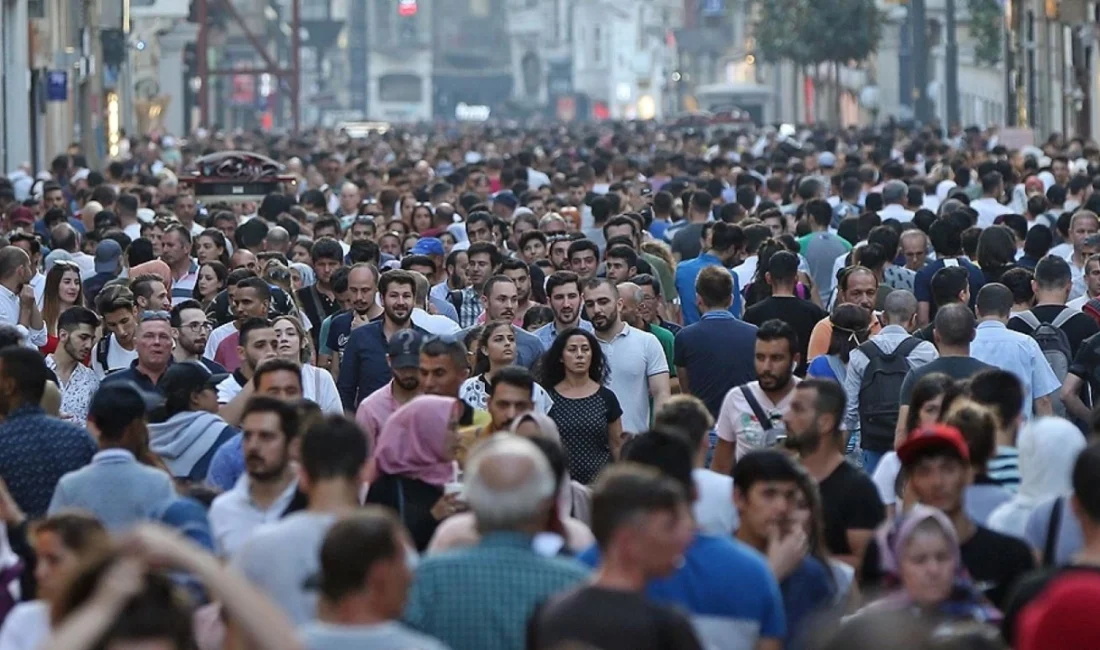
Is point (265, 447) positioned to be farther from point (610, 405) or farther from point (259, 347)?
point (259, 347)

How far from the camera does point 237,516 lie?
7.96 metres

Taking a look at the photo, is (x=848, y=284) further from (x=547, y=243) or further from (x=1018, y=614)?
(x=1018, y=614)

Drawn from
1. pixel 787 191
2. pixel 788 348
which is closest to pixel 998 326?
pixel 788 348

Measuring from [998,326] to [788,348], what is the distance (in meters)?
1.61

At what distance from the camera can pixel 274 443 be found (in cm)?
820

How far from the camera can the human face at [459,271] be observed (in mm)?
16406

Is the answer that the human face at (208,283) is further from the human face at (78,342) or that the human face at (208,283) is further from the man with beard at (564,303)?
the human face at (78,342)

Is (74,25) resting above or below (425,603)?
above

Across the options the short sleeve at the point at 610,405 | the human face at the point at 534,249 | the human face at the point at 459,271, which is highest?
the human face at the point at 534,249

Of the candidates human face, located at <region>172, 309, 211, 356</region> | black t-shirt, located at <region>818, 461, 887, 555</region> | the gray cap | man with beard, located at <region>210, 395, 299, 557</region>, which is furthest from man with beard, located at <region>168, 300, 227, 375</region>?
the gray cap

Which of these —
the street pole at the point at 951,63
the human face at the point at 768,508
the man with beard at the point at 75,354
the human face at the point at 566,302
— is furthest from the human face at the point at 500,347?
the street pole at the point at 951,63

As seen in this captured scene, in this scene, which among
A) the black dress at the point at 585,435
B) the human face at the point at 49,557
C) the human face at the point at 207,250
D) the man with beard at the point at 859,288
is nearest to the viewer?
the human face at the point at 49,557

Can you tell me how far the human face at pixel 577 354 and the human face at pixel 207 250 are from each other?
239 inches

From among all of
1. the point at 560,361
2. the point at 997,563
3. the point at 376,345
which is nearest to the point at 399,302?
the point at 376,345
